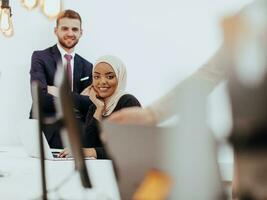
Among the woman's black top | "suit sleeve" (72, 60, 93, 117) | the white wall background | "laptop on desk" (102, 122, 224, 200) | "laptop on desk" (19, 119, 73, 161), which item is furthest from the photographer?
the white wall background

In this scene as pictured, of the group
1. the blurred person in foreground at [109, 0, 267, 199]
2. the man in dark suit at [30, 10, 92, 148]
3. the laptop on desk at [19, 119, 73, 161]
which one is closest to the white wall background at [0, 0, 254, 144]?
the man in dark suit at [30, 10, 92, 148]

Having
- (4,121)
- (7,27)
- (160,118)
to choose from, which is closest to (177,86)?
(160,118)

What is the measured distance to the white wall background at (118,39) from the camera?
5.72 feet

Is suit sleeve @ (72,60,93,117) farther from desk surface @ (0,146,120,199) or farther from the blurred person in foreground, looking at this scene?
the blurred person in foreground

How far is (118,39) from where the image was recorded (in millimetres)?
2137

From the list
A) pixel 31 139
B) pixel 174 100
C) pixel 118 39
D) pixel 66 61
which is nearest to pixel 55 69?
pixel 66 61

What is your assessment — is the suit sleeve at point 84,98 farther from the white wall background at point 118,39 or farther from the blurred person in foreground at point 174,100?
the blurred person in foreground at point 174,100

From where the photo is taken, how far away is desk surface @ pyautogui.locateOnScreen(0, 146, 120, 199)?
718mm

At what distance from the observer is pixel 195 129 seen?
30 cm

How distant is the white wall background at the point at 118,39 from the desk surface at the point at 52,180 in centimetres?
57

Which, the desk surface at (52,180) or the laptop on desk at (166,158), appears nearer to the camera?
the laptop on desk at (166,158)

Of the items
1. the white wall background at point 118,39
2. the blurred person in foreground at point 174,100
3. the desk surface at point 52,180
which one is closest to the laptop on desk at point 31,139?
the desk surface at point 52,180

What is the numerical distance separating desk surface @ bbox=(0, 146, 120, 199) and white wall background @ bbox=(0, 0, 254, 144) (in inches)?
22.2

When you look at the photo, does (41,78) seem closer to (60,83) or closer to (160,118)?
(60,83)
